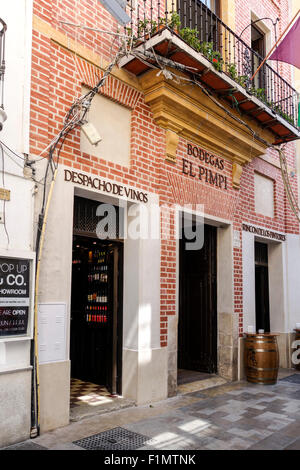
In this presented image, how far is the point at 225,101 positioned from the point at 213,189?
1549mm

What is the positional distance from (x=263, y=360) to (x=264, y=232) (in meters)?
3.01

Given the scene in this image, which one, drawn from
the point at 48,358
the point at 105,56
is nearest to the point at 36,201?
the point at 48,358

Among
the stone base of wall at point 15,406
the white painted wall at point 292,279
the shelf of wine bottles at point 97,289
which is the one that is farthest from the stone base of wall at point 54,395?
the white painted wall at point 292,279

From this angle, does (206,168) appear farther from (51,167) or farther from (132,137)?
(51,167)

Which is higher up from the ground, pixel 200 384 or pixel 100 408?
pixel 100 408

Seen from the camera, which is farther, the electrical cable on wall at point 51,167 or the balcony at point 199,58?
the balcony at point 199,58

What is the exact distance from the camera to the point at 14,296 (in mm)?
4199

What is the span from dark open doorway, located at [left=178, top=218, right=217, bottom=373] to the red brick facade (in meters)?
0.48

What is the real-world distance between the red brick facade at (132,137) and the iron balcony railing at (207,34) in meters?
0.63

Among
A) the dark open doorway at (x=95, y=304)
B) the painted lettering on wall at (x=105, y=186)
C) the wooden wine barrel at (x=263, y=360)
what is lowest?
the wooden wine barrel at (x=263, y=360)

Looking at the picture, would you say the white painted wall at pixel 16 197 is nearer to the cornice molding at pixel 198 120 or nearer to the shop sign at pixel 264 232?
the cornice molding at pixel 198 120

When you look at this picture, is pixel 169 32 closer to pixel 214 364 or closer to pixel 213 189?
pixel 213 189

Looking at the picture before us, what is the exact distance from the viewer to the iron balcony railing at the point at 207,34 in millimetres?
5934

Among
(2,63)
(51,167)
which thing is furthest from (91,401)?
(2,63)
